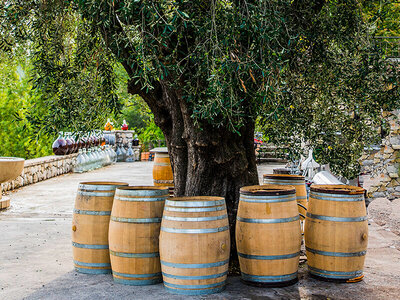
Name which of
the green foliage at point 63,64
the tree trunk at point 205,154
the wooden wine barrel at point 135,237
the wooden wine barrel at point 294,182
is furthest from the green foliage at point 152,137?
the wooden wine barrel at point 135,237

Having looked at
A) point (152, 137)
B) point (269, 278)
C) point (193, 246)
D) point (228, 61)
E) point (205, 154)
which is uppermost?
point (228, 61)

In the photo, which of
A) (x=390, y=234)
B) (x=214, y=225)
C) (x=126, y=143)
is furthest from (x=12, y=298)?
(x=126, y=143)

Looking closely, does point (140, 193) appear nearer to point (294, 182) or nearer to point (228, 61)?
point (228, 61)

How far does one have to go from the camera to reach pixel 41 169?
13516mm

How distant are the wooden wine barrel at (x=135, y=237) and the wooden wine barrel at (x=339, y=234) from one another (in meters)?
1.50

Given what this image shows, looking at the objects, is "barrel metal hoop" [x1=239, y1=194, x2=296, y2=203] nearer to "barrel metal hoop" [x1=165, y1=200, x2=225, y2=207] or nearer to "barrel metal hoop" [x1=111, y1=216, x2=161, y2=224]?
"barrel metal hoop" [x1=165, y1=200, x2=225, y2=207]

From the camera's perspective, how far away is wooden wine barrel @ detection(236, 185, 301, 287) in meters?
4.17

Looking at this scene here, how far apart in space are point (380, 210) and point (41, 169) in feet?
29.8

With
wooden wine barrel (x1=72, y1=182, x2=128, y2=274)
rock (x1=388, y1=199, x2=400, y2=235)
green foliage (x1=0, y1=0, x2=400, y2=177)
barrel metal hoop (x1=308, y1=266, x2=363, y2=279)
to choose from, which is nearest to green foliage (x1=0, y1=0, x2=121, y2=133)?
green foliage (x1=0, y1=0, x2=400, y2=177)

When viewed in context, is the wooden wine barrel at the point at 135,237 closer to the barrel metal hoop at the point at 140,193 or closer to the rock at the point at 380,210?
the barrel metal hoop at the point at 140,193

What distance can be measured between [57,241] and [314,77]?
12.7 feet

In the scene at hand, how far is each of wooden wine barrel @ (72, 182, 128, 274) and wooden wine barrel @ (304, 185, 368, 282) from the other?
2015 millimetres

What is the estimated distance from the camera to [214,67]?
3.83 meters

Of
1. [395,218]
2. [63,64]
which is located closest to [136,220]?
[63,64]
